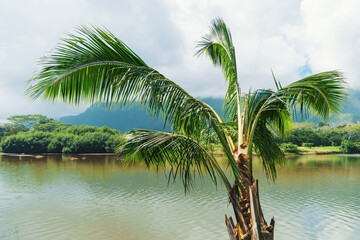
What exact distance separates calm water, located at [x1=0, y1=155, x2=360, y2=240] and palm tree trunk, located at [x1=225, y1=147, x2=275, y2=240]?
3242 millimetres

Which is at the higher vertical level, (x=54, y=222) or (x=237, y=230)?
(x=237, y=230)

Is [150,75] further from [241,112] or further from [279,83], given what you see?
[279,83]

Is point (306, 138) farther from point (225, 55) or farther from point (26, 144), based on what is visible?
point (225, 55)

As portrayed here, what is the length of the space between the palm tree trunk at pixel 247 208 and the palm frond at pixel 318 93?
1.09 m

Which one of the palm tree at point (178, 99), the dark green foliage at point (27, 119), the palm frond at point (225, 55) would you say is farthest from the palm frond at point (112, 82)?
the dark green foliage at point (27, 119)

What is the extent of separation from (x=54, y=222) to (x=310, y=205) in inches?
362

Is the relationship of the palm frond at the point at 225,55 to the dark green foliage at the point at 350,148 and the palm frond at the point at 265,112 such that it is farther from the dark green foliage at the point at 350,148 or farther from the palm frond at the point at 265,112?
the dark green foliage at the point at 350,148

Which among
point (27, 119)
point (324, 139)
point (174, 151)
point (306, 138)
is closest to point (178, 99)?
point (174, 151)

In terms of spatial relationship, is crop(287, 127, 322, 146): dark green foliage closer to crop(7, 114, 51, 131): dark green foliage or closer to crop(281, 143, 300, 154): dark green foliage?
crop(281, 143, 300, 154): dark green foliage

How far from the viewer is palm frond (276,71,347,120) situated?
3889 mm

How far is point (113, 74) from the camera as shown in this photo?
11.5 feet

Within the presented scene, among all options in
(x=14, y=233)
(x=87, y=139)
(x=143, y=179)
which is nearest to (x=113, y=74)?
(x=14, y=233)

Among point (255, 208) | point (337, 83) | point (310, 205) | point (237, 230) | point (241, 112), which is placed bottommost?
point (310, 205)

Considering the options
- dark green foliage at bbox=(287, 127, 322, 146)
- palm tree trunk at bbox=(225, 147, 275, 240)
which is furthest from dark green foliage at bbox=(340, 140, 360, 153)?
palm tree trunk at bbox=(225, 147, 275, 240)
